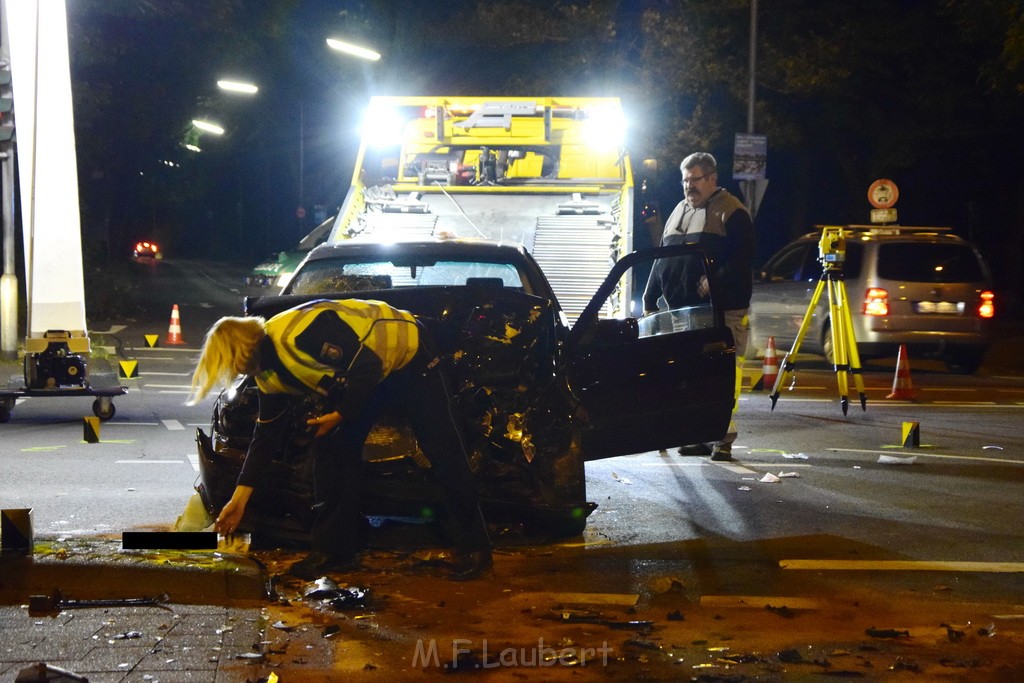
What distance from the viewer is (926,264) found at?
16.5 metres

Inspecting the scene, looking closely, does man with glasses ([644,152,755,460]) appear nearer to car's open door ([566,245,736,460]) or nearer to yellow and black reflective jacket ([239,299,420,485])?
car's open door ([566,245,736,460])

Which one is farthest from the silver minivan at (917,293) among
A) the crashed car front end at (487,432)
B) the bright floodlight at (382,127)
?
the crashed car front end at (487,432)

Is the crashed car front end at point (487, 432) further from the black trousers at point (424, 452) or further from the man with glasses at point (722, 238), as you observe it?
the man with glasses at point (722, 238)

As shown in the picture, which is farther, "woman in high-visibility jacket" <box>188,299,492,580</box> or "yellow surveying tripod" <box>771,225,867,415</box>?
Result: "yellow surveying tripod" <box>771,225,867,415</box>

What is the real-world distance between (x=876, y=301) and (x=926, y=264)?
2.67 ft

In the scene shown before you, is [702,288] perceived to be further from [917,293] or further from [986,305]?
[986,305]

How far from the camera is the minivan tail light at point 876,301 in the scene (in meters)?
16.3

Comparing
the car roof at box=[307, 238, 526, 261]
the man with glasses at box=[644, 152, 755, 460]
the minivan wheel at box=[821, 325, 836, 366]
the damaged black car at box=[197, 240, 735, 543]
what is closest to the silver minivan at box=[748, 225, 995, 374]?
the minivan wheel at box=[821, 325, 836, 366]

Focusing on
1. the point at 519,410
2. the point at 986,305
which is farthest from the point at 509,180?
the point at 519,410

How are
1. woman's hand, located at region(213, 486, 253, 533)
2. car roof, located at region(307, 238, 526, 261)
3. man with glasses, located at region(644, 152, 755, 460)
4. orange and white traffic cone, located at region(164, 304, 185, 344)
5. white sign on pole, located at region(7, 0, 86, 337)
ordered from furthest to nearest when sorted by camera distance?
orange and white traffic cone, located at region(164, 304, 185, 344) < white sign on pole, located at region(7, 0, 86, 337) < man with glasses, located at region(644, 152, 755, 460) < car roof, located at region(307, 238, 526, 261) < woman's hand, located at region(213, 486, 253, 533)

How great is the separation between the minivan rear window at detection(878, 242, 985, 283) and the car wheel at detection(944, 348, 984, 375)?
3.06 ft

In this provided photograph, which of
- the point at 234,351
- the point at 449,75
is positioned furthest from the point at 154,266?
the point at 234,351

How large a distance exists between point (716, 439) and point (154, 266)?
39412 mm

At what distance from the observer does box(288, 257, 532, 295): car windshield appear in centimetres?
777
